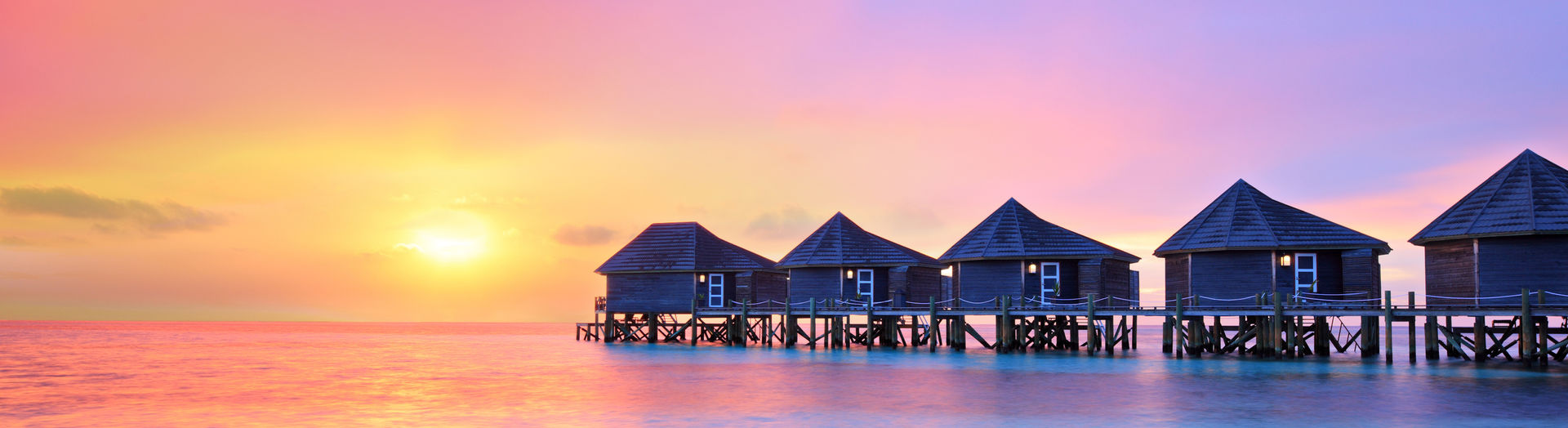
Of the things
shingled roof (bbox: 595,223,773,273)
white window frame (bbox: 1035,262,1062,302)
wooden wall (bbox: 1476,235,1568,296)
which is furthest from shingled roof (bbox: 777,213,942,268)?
wooden wall (bbox: 1476,235,1568,296)

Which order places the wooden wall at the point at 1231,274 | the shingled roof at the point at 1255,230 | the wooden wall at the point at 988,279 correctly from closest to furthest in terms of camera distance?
the shingled roof at the point at 1255,230
the wooden wall at the point at 1231,274
the wooden wall at the point at 988,279

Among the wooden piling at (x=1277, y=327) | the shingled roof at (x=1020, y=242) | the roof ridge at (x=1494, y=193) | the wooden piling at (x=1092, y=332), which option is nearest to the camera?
the roof ridge at (x=1494, y=193)

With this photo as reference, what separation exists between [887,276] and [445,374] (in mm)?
18441

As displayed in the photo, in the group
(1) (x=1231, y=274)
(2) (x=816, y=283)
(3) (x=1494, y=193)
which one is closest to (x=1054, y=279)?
(1) (x=1231, y=274)

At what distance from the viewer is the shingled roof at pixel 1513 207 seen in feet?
99.6

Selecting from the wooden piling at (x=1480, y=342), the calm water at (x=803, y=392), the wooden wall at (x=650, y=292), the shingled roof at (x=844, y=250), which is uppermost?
the shingled roof at (x=844, y=250)

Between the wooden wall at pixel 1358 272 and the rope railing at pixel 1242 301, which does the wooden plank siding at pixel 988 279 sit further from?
the wooden wall at pixel 1358 272

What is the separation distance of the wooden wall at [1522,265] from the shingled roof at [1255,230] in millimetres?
4397

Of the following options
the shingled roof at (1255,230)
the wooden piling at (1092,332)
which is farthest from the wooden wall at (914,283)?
the shingled roof at (1255,230)

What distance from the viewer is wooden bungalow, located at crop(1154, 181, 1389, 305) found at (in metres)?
35.7

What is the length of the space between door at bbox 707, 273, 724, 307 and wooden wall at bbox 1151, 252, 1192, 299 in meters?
20.2

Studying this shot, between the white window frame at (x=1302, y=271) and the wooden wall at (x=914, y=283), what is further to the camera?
the wooden wall at (x=914, y=283)

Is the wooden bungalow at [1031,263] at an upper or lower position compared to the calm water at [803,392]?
upper

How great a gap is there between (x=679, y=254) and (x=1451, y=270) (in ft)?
99.9
